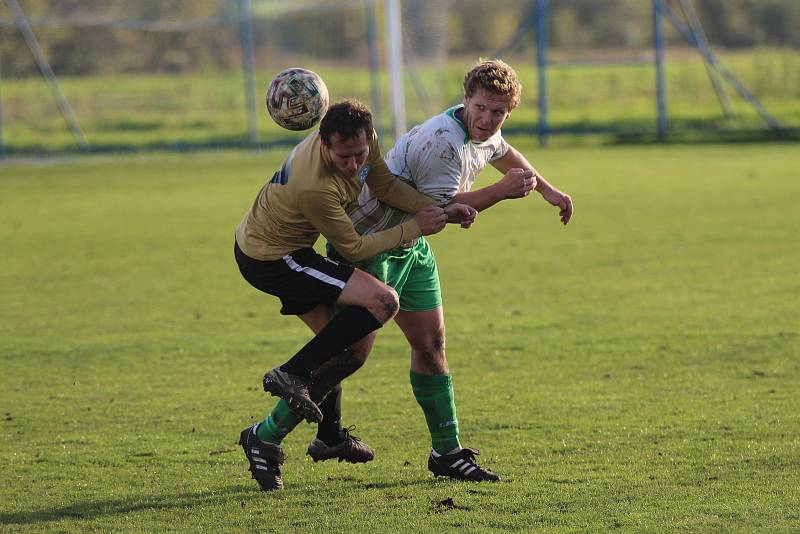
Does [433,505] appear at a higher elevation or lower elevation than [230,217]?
higher

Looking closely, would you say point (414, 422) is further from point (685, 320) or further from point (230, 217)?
point (230, 217)

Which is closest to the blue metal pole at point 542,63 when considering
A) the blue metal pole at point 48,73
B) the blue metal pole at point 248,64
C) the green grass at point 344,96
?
the green grass at point 344,96

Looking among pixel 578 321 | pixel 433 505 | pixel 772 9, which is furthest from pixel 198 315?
pixel 772 9

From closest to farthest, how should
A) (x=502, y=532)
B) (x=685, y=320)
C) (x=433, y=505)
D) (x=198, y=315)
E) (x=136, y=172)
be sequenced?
(x=502, y=532) < (x=433, y=505) < (x=685, y=320) < (x=198, y=315) < (x=136, y=172)

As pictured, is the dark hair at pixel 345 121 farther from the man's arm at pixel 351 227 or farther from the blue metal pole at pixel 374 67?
the blue metal pole at pixel 374 67

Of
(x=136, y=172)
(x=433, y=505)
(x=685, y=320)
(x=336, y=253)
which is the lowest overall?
(x=136, y=172)

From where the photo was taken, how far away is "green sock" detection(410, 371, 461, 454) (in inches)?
232

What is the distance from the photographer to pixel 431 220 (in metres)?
5.54

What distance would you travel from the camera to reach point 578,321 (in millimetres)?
9609

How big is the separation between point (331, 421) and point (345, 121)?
1.60 m

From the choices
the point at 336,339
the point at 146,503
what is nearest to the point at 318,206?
the point at 336,339

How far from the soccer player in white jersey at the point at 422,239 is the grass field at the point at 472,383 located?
0.18m

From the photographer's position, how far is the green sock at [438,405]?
5.90m

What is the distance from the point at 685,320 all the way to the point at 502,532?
4909 mm
